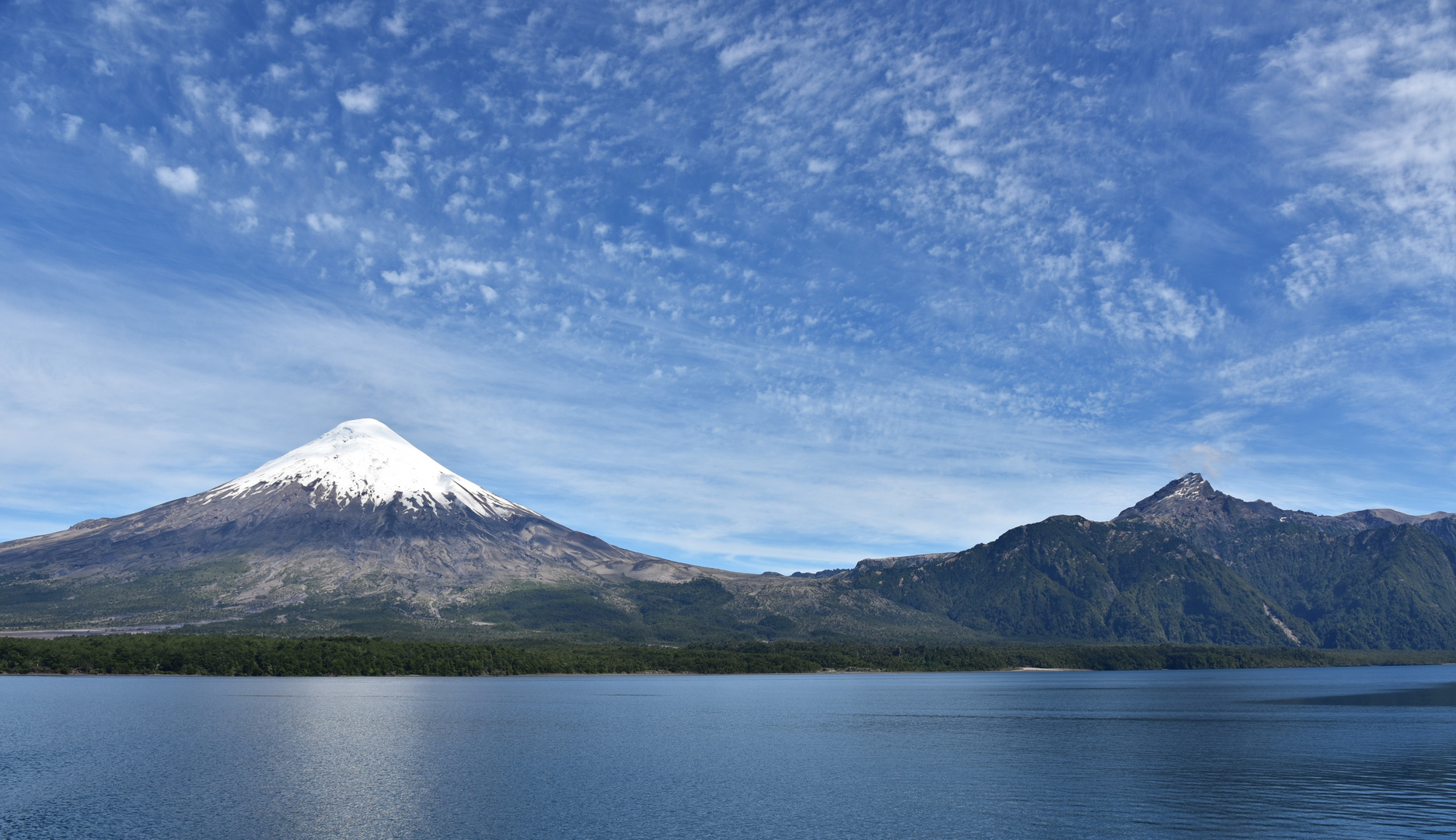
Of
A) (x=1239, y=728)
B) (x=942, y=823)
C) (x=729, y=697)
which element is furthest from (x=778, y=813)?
(x=729, y=697)

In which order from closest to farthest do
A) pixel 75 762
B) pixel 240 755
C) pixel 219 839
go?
1. pixel 219 839
2. pixel 75 762
3. pixel 240 755

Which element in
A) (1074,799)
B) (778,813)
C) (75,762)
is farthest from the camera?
(75,762)

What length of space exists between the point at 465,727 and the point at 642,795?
56181 millimetres

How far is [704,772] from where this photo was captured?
81.9 meters

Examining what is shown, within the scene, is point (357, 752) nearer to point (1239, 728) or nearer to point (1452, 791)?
point (1452, 791)

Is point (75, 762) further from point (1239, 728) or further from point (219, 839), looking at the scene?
point (1239, 728)

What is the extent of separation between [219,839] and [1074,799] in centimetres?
5803

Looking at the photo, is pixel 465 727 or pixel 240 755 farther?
pixel 465 727

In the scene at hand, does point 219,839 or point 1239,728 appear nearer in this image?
point 219,839

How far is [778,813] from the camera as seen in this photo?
63625 millimetres

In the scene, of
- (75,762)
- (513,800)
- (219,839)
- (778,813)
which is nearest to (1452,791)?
(778,813)

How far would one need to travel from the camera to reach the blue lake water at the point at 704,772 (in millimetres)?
59312

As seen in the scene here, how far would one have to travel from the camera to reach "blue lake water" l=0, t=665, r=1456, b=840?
59312 mm

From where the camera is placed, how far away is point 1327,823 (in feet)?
194
